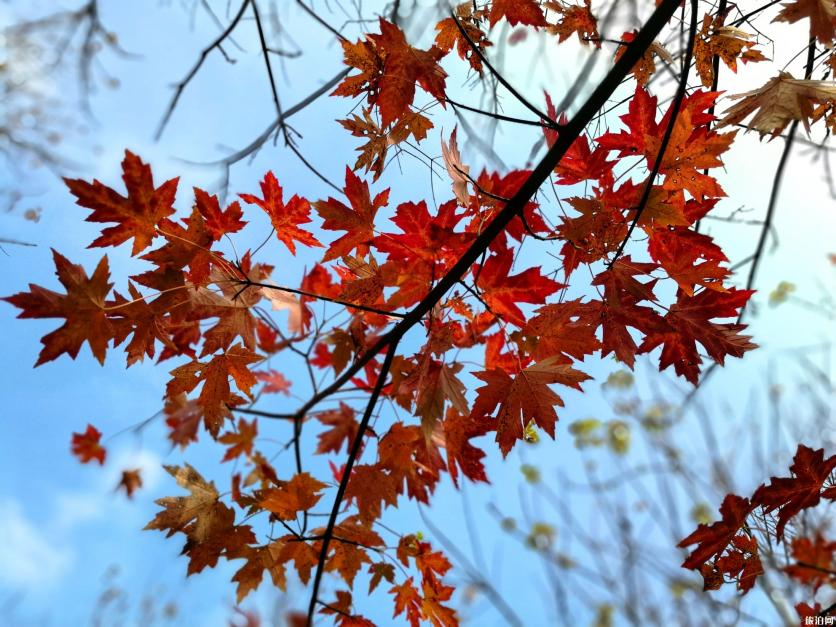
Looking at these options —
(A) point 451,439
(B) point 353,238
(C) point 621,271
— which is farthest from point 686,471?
(B) point 353,238

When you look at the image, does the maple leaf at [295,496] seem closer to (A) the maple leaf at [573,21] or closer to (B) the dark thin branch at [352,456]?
(B) the dark thin branch at [352,456]

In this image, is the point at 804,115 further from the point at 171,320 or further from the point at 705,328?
the point at 171,320

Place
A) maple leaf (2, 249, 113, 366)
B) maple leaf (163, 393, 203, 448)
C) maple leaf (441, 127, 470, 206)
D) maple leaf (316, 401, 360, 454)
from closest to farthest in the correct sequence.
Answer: maple leaf (2, 249, 113, 366) < maple leaf (441, 127, 470, 206) < maple leaf (316, 401, 360, 454) < maple leaf (163, 393, 203, 448)

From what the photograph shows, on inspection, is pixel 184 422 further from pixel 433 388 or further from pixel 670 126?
pixel 670 126

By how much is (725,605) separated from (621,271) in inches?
118

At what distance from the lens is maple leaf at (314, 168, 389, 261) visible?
4.73 ft

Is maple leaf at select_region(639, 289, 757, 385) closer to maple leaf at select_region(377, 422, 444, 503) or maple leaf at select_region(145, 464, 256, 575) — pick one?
maple leaf at select_region(377, 422, 444, 503)

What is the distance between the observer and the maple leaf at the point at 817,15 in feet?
3.28

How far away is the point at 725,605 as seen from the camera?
3.25 meters

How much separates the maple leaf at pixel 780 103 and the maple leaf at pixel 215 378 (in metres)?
1.36

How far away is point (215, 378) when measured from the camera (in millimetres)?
1494

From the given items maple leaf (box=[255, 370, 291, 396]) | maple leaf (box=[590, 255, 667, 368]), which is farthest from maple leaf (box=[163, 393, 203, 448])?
maple leaf (box=[590, 255, 667, 368])

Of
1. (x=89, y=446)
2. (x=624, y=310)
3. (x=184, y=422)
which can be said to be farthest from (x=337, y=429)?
(x=89, y=446)

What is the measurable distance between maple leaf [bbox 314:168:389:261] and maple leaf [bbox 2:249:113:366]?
540mm
